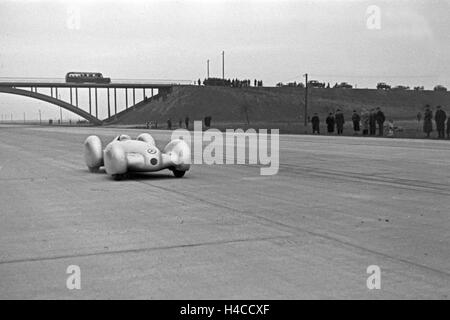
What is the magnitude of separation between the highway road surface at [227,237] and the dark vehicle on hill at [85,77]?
10466 centimetres

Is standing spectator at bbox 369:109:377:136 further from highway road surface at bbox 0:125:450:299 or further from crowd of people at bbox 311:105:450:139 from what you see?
highway road surface at bbox 0:125:450:299

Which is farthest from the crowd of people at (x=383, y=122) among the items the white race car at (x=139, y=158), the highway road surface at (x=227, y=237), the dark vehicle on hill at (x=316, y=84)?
the dark vehicle on hill at (x=316, y=84)

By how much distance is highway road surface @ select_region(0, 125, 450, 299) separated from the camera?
5.30m

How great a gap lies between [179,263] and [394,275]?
2.02m

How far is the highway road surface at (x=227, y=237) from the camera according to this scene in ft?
17.4

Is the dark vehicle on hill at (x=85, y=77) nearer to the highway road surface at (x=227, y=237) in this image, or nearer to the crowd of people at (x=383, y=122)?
the crowd of people at (x=383, y=122)

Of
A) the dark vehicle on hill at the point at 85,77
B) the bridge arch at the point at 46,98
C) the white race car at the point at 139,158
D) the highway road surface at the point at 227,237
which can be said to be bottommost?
the highway road surface at the point at 227,237

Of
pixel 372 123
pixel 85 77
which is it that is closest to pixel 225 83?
pixel 85 77

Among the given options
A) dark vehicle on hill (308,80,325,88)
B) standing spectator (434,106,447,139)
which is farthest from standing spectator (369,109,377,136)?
dark vehicle on hill (308,80,325,88)

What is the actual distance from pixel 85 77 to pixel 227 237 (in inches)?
4492

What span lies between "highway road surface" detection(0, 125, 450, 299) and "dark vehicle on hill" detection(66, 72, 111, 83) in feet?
343

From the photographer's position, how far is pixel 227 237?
24.1ft

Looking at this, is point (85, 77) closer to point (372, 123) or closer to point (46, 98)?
point (46, 98)

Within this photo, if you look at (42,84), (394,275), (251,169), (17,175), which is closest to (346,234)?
(394,275)
